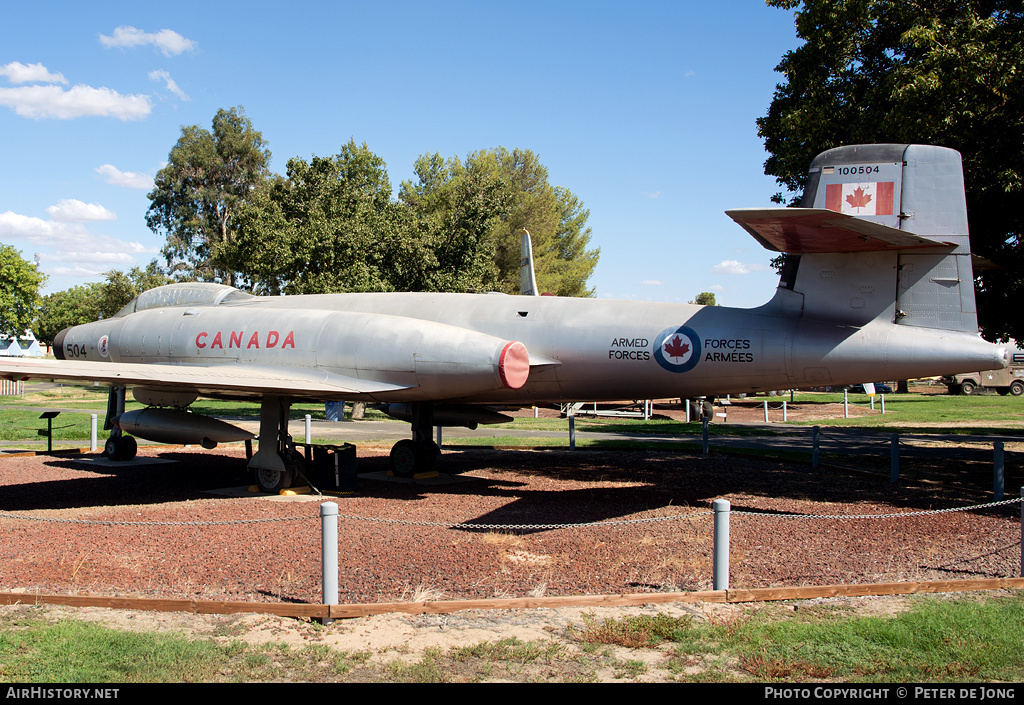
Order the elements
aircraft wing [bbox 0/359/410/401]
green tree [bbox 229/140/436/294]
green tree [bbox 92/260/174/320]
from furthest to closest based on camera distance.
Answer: green tree [bbox 92/260/174/320] < green tree [bbox 229/140/436/294] < aircraft wing [bbox 0/359/410/401]

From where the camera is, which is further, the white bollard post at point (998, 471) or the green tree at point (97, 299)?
the green tree at point (97, 299)

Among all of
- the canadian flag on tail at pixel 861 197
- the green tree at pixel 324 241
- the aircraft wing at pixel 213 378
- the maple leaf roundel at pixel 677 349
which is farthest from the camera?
the green tree at pixel 324 241

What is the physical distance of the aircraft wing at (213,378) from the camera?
1132cm

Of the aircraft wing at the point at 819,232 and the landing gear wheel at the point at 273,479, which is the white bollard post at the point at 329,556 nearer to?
the aircraft wing at the point at 819,232

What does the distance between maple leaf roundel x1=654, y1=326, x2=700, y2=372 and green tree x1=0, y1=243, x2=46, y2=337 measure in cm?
7042

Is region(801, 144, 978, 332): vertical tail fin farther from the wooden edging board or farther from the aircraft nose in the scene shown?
the aircraft nose

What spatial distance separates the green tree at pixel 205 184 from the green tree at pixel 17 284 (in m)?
18.9

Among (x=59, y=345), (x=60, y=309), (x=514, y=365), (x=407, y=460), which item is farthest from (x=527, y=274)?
Result: (x=60, y=309)

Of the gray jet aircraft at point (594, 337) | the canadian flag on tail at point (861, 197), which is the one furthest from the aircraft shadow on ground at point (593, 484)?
the canadian flag on tail at point (861, 197)

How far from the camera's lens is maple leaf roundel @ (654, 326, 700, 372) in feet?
36.4

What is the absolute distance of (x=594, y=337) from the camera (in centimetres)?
1179

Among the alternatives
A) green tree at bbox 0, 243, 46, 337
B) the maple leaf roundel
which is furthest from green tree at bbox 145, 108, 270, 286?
the maple leaf roundel

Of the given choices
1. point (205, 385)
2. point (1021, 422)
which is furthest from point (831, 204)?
point (1021, 422)
